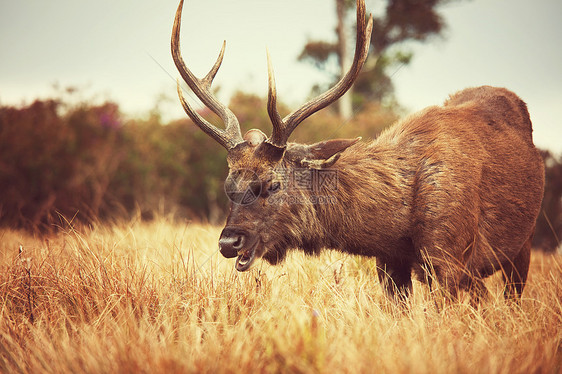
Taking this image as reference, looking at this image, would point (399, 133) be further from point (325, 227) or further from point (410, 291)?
point (410, 291)

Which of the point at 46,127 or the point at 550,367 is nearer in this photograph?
the point at 550,367

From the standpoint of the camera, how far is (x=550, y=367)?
7.50 feet

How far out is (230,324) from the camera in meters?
3.08

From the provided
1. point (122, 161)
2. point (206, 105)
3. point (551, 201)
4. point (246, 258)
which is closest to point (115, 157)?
point (122, 161)

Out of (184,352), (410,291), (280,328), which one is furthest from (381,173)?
(184,352)

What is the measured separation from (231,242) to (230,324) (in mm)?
662

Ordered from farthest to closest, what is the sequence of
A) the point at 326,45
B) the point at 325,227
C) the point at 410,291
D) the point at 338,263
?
the point at 326,45 → the point at 338,263 → the point at 410,291 → the point at 325,227

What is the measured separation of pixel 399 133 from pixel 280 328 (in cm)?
243

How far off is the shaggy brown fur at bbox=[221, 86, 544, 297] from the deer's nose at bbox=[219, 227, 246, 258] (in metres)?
0.02

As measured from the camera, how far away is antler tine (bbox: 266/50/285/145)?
3531 millimetres

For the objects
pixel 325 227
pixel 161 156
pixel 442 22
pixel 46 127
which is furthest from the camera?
pixel 442 22

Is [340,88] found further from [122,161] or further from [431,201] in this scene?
[122,161]

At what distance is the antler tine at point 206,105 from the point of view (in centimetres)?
391

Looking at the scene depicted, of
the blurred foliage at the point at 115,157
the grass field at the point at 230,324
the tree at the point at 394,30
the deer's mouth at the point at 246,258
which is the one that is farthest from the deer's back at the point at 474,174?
the tree at the point at 394,30
